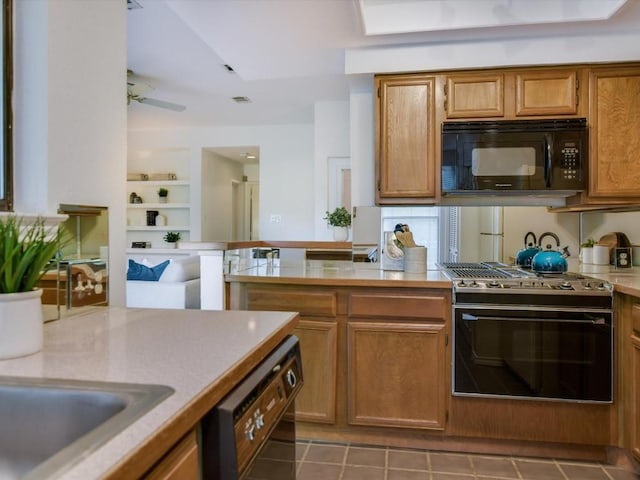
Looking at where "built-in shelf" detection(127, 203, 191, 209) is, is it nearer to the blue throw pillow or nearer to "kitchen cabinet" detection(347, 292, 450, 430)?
the blue throw pillow

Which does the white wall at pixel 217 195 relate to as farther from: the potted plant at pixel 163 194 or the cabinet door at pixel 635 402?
the cabinet door at pixel 635 402

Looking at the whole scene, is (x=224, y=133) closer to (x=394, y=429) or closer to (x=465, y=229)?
(x=465, y=229)

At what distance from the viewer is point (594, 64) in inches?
101

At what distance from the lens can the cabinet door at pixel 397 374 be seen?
7.35 feet

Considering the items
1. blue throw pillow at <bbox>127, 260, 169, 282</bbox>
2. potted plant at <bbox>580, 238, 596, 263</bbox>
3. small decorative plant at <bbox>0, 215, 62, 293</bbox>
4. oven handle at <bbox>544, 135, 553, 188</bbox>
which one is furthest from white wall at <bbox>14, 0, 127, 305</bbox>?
potted plant at <bbox>580, 238, 596, 263</bbox>

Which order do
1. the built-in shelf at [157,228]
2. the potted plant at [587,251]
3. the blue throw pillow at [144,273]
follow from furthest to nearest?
the built-in shelf at [157,228] → the blue throw pillow at [144,273] → the potted plant at [587,251]

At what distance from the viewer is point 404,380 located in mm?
2266

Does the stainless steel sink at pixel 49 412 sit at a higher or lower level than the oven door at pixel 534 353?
higher

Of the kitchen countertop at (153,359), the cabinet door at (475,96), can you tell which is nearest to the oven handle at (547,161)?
the cabinet door at (475,96)

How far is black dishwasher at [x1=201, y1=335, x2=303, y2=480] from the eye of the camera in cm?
75

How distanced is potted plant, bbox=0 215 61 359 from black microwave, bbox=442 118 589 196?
7.25 feet

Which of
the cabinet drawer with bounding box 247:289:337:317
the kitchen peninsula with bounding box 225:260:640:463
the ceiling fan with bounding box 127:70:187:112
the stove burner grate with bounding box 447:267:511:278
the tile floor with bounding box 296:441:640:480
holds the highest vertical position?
the ceiling fan with bounding box 127:70:187:112

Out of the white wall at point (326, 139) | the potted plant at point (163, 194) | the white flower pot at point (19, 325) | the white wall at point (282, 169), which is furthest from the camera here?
the potted plant at point (163, 194)

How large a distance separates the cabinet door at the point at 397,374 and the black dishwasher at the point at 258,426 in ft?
3.61
